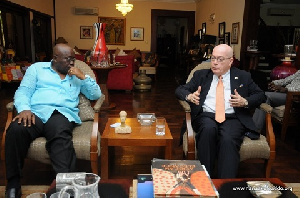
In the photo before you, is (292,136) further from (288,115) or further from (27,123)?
(27,123)

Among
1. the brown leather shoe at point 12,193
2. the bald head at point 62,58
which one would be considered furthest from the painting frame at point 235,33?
the brown leather shoe at point 12,193

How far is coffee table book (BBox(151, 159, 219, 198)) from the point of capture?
1.20 meters

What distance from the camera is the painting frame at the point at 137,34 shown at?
1025 cm

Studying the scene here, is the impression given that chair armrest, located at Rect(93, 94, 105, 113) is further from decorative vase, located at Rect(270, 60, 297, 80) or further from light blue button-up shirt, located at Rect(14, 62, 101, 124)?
decorative vase, located at Rect(270, 60, 297, 80)

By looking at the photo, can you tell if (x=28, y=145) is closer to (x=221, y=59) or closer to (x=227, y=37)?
(x=221, y=59)

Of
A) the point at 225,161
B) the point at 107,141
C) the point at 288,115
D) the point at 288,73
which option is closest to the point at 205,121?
the point at 225,161

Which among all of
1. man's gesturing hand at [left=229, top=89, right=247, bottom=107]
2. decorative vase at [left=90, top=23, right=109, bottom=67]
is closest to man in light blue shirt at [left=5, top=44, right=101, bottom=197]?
man's gesturing hand at [left=229, top=89, right=247, bottom=107]

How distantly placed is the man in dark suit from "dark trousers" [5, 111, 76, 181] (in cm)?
97

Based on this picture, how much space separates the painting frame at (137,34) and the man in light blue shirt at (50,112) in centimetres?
806

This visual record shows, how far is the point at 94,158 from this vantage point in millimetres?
2045

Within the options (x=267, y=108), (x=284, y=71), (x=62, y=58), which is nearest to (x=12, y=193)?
(x=62, y=58)

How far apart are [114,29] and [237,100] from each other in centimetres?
859

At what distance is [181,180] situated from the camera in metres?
1.29

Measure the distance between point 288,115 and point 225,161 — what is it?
167 centimetres
